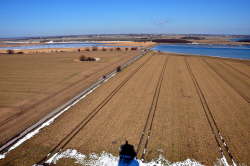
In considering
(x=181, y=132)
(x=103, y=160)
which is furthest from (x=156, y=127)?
(x=103, y=160)

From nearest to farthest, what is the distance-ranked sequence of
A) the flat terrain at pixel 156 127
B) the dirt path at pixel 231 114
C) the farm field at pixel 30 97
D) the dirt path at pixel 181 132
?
the dirt path at pixel 181 132, the flat terrain at pixel 156 127, the dirt path at pixel 231 114, the farm field at pixel 30 97

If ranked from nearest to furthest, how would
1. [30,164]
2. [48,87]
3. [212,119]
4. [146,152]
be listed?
[30,164] < [146,152] < [212,119] < [48,87]

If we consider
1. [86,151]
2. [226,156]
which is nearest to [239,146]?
[226,156]

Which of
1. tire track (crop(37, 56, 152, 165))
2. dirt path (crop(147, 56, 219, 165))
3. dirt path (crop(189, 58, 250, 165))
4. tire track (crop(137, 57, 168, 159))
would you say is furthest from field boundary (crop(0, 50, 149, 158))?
dirt path (crop(189, 58, 250, 165))

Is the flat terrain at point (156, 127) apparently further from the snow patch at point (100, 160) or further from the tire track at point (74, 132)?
the snow patch at point (100, 160)

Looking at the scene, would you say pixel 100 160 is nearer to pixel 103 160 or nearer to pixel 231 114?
pixel 103 160

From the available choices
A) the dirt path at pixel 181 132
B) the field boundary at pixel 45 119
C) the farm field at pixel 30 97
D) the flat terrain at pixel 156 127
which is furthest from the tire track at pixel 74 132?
the dirt path at pixel 181 132

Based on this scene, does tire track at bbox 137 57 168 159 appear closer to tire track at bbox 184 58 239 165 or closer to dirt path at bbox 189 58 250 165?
tire track at bbox 184 58 239 165

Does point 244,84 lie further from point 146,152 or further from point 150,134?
point 146,152
